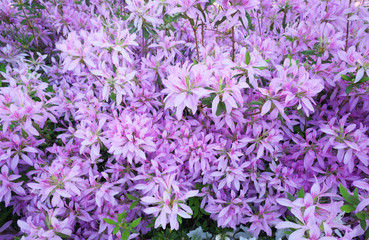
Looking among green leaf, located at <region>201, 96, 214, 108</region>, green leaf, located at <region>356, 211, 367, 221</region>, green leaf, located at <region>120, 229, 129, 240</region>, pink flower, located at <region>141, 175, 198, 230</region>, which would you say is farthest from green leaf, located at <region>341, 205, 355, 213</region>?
green leaf, located at <region>120, 229, 129, 240</region>

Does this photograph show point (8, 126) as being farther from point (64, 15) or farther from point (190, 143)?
point (64, 15)

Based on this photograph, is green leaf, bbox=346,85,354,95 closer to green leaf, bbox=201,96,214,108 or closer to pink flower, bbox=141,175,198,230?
green leaf, bbox=201,96,214,108

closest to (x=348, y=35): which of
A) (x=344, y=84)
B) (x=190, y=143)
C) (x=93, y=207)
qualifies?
(x=344, y=84)

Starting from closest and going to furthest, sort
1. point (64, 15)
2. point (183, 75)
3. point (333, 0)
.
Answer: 1. point (183, 75)
2. point (333, 0)
3. point (64, 15)

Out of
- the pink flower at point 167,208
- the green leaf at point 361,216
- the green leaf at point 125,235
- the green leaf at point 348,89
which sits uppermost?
the green leaf at point 348,89

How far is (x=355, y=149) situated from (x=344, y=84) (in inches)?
22.0

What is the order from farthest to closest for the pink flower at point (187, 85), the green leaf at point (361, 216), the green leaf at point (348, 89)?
the green leaf at point (348, 89) → the pink flower at point (187, 85) → the green leaf at point (361, 216)

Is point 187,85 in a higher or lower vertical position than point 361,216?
higher

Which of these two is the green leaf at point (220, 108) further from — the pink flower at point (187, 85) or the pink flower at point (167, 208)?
the pink flower at point (167, 208)

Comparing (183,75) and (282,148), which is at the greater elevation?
(183,75)

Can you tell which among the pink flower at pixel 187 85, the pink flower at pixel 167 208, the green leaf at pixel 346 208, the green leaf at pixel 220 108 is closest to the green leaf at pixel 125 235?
the pink flower at pixel 167 208

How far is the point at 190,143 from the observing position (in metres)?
1.94

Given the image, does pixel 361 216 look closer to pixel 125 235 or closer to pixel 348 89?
pixel 348 89

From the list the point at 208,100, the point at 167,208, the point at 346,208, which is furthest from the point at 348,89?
the point at 167,208
